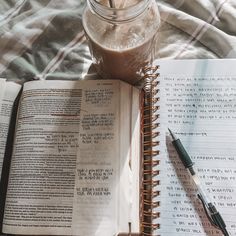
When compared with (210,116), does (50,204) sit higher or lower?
lower

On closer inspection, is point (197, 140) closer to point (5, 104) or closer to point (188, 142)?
point (188, 142)

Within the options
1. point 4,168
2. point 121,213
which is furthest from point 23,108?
point 121,213

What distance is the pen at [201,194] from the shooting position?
1.61 feet

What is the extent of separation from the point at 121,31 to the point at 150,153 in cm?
15

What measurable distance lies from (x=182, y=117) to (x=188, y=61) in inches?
3.1

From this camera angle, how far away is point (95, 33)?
0.51 m

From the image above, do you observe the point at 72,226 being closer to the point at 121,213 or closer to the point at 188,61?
the point at 121,213

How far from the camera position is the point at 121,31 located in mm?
496

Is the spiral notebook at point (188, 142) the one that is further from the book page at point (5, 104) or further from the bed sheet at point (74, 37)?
the book page at point (5, 104)

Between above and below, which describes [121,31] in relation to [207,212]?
Result: above

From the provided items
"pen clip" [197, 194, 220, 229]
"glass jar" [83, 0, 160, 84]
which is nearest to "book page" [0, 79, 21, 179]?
"glass jar" [83, 0, 160, 84]

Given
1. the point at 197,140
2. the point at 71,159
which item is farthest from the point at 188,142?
the point at 71,159

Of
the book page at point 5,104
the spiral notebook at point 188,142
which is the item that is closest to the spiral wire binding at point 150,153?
the spiral notebook at point 188,142

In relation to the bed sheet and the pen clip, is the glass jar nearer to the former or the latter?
the bed sheet
